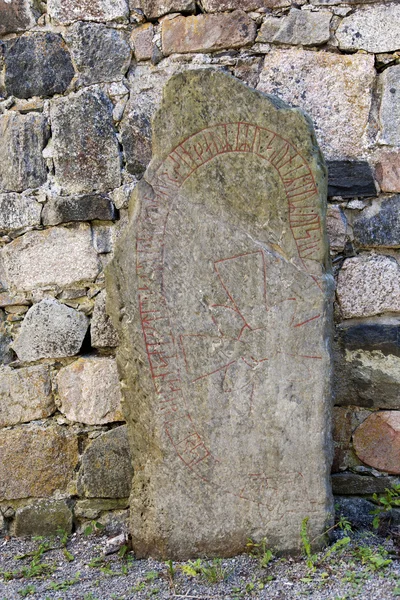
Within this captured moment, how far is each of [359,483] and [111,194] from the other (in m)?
1.46

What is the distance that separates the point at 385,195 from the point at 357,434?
2.96 ft

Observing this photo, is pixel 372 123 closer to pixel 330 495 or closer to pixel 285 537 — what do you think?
pixel 330 495

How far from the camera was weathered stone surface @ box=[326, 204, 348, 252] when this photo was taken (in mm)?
2625

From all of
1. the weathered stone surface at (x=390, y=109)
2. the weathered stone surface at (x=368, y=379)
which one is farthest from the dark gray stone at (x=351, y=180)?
the weathered stone surface at (x=368, y=379)

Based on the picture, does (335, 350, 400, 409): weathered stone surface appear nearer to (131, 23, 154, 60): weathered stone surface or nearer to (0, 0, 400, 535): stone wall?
(0, 0, 400, 535): stone wall

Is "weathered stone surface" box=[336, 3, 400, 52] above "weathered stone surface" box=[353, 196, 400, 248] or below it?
above

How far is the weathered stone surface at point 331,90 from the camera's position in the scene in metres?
2.63

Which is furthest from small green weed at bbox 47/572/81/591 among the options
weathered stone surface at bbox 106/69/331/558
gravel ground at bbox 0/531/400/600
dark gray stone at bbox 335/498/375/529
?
dark gray stone at bbox 335/498/375/529

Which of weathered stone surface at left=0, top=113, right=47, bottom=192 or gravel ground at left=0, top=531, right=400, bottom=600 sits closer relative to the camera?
gravel ground at left=0, top=531, right=400, bottom=600

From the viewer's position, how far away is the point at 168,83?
2.37m

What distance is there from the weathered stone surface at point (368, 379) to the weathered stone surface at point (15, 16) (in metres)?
1.85

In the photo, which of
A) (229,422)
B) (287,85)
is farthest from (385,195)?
(229,422)

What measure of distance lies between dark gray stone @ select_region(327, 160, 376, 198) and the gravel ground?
1237 mm

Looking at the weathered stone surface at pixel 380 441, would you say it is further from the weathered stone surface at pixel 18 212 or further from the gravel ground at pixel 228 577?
the weathered stone surface at pixel 18 212
